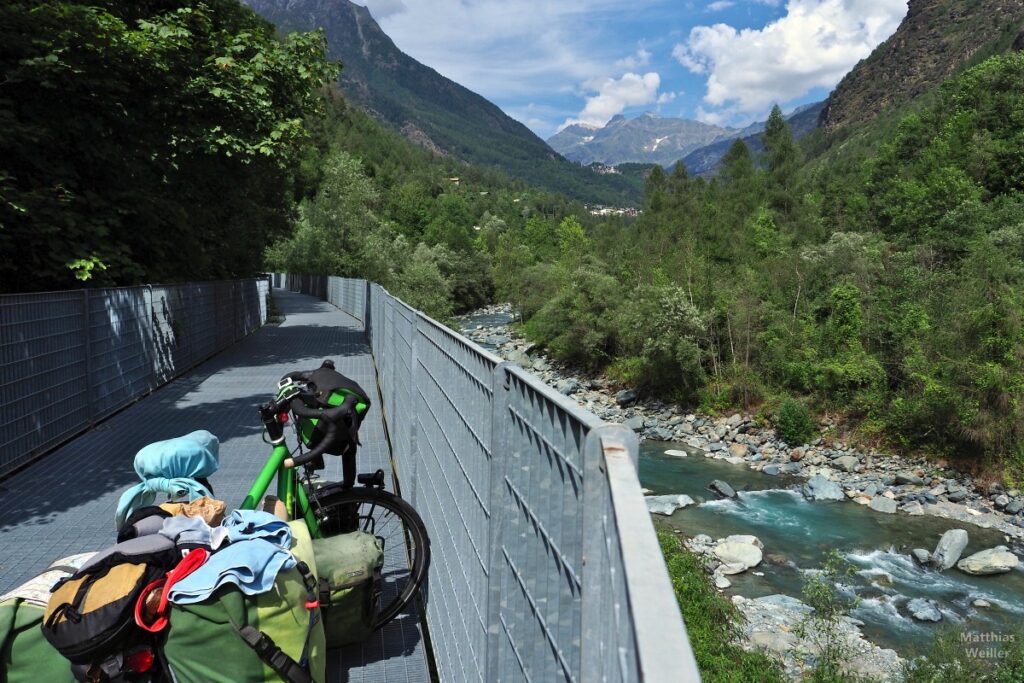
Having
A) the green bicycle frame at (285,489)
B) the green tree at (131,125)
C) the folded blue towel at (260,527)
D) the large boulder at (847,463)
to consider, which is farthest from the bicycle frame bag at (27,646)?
the large boulder at (847,463)

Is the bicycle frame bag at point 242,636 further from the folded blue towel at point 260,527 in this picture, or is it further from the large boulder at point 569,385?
the large boulder at point 569,385

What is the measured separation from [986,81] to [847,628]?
52584 millimetres

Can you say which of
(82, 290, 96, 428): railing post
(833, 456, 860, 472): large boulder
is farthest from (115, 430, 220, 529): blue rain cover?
(833, 456, 860, 472): large boulder

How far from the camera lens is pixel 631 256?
182 ft

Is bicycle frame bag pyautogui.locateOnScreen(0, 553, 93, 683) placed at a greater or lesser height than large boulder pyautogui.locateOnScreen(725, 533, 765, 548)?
greater

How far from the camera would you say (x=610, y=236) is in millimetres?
90188

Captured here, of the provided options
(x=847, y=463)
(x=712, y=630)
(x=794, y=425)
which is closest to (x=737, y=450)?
(x=794, y=425)

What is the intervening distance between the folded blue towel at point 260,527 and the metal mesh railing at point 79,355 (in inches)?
198

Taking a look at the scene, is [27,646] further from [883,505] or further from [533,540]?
[883,505]

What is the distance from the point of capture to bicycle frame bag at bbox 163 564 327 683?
96.9 inches

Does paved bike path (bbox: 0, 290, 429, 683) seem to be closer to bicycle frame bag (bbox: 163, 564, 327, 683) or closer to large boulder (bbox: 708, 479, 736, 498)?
bicycle frame bag (bbox: 163, 564, 327, 683)

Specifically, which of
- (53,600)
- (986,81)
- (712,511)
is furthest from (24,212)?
(986,81)

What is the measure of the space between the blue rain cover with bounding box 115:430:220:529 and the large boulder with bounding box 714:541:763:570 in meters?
15.7

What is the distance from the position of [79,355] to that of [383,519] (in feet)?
20.2
